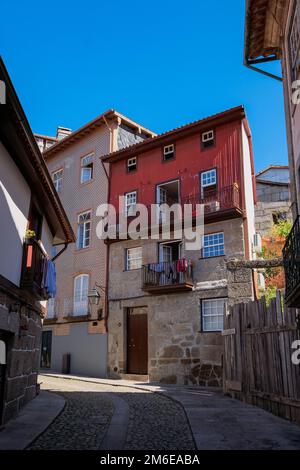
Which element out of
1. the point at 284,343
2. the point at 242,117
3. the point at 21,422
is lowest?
the point at 21,422

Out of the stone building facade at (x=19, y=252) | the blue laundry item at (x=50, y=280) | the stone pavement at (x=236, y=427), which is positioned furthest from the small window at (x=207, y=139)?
the stone pavement at (x=236, y=427)

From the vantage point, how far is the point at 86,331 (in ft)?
71.8

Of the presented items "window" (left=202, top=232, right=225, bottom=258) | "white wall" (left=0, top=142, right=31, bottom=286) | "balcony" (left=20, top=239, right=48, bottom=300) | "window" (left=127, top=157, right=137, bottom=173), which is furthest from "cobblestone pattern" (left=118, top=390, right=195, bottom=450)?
"window" (left=127, top=157, right=137, bottom=173)

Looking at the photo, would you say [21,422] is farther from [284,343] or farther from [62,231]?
[62,231]

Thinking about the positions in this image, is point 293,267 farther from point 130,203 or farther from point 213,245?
point 130,203

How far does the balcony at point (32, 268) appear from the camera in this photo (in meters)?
9.15

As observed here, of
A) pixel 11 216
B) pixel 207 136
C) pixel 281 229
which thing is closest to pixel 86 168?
pixel 207 136

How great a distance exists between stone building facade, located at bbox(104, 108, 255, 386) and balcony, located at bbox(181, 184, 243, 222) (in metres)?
0.04

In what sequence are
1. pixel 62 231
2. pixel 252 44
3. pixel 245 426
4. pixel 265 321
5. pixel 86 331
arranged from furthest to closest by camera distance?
pixel 86 331
pixel 62 231
pixel 252 44
pixel 265 321
pixel 245 426

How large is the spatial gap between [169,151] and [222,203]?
4.75m

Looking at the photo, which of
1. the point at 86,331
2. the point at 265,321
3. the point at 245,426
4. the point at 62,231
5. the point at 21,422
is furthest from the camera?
the point at 86,331

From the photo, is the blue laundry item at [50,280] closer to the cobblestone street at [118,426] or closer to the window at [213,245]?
the cobblestone street at [118,426]

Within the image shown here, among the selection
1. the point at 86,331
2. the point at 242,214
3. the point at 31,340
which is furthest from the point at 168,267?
the point at 31,340

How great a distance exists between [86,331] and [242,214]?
9784 mm
